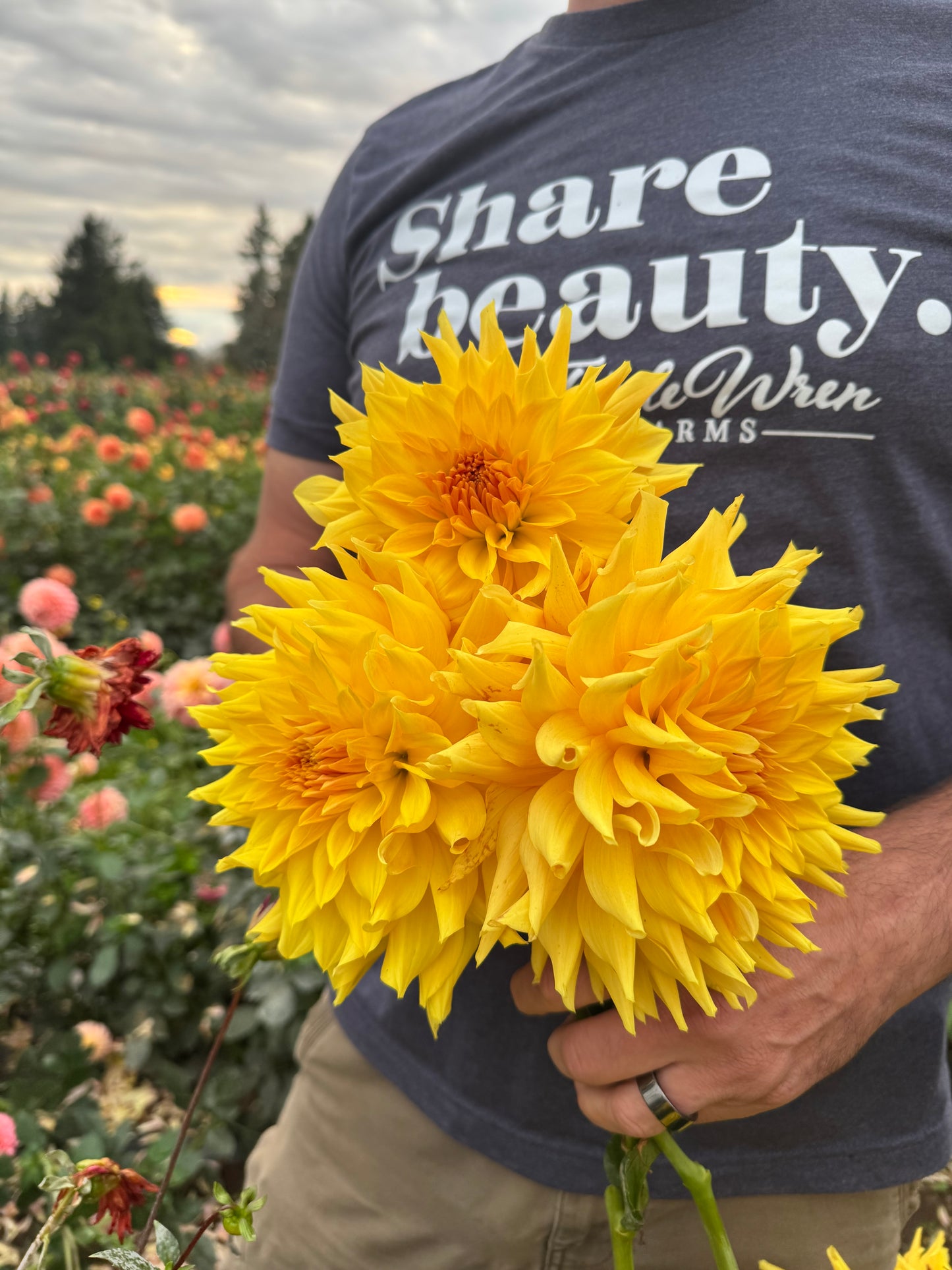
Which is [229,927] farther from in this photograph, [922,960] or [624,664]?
[624,664]

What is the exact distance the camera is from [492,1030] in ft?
3.84

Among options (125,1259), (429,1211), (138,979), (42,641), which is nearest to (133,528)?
(138,979)

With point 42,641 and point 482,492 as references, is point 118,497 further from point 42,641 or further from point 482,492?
point 482,492

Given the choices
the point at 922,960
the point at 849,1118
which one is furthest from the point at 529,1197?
the point at 922,960

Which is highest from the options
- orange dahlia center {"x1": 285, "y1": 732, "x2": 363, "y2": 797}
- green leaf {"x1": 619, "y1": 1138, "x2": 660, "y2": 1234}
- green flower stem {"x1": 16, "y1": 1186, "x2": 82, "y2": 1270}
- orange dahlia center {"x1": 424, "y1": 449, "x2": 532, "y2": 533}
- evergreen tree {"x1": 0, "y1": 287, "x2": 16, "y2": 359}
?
evergreen tree {"x1": 0, "y1": 287, "x2": 16, "y2": 359}

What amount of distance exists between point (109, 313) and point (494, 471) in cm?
3121

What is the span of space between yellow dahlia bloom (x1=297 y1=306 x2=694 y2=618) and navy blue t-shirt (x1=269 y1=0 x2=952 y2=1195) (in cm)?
50

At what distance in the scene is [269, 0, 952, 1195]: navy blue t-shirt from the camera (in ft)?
3.31

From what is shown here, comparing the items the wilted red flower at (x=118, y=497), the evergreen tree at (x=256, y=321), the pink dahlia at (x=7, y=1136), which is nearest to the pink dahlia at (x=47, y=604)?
the pink dahlia at (x=7, y=1136)

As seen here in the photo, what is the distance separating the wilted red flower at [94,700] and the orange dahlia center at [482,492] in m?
0.34

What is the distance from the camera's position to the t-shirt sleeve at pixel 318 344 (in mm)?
1495

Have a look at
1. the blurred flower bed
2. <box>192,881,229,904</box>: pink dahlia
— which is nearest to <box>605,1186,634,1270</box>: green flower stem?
<box>192,881,229,904</box>: pink dahlia

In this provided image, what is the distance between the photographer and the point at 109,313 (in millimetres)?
27672

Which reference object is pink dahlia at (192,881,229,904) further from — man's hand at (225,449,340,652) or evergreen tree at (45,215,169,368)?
evergreen tree at (45,215,169,368)
